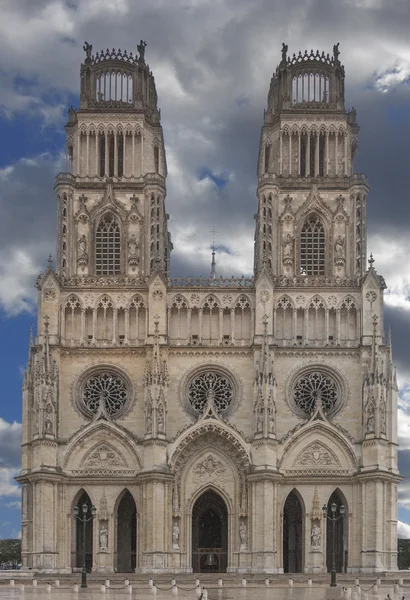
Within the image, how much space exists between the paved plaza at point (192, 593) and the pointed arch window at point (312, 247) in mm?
23858

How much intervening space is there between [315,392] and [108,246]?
17.6 m

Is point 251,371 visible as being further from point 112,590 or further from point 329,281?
point 112,590

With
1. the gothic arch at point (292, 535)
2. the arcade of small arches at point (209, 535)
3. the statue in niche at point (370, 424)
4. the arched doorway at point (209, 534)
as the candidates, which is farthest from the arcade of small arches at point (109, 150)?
the gothic arch at point (292, 535)

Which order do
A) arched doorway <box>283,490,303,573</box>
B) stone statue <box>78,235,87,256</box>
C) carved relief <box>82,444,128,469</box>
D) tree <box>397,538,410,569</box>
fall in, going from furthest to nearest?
tree <box>397,538,410,569</box>
stone statue <box>78,235,87,256</box>
arched doorway <box>283,490,303,573</box>
carved relief <box>82,444,128,469</box>

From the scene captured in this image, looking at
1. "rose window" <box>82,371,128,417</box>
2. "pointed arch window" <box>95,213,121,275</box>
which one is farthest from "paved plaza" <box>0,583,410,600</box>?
"pointed arch window" <box>95,213,121,275</box>

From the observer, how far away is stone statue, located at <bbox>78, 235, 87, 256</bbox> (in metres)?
77.8

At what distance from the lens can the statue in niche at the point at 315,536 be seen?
235 ft

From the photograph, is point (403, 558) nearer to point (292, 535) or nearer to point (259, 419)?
point (292, 535)

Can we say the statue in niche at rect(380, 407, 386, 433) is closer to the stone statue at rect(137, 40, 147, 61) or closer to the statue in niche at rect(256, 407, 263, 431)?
the statue in niche at rect(256, 407, 263, 431)

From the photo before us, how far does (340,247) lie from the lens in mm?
77812

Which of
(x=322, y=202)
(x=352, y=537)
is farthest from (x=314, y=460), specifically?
(x=322, y=202)

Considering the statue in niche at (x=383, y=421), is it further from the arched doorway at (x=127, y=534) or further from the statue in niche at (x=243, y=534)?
the arched doorway at (x=127, y=534)

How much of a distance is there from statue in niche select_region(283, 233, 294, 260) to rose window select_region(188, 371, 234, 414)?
958 centimetres

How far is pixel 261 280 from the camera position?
7531cm
